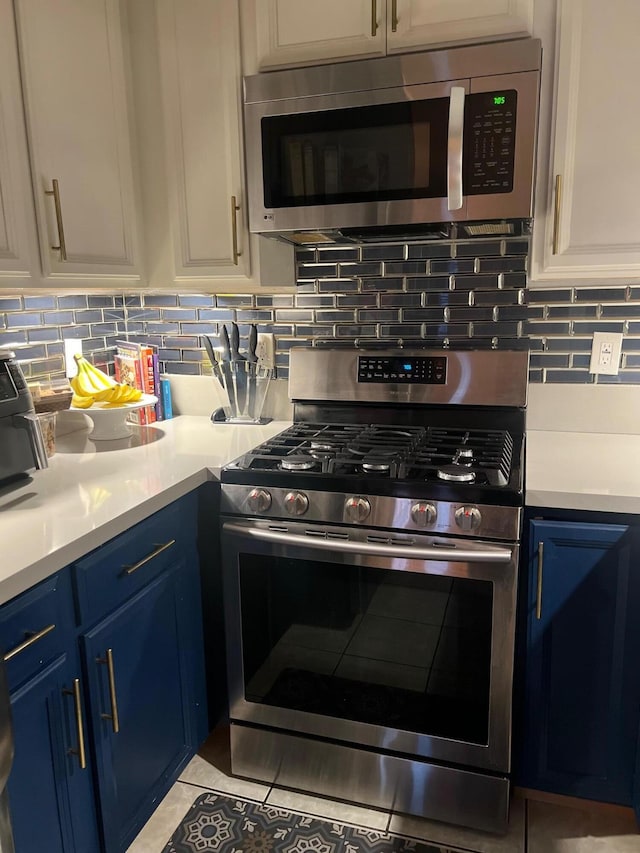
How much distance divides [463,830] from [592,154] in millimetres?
1752

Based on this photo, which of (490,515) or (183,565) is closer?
(490,515)

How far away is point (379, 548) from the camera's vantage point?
1.62 m

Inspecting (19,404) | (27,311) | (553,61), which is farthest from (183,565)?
(553,61)

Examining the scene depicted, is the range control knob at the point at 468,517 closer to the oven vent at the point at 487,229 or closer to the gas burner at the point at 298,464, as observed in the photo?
the gas burner at the point at 298,464

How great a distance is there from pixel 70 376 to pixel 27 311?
263 mm

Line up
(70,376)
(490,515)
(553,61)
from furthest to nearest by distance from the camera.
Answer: (70,376)
(553,61)
(490,515)

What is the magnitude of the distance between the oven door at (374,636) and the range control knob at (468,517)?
0.15 ft

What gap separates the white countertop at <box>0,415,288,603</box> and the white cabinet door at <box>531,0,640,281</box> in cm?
104

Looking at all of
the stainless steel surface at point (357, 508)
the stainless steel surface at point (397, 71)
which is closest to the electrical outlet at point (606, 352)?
the stainless steel surface at point (397, 71)

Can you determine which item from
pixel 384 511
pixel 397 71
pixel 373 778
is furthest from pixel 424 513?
pixel 397 71

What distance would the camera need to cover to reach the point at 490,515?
1.55 meters

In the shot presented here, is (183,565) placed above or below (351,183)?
below

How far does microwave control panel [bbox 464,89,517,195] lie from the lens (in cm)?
159

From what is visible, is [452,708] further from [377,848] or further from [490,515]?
[490,515]
